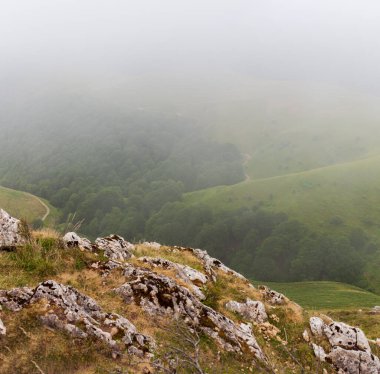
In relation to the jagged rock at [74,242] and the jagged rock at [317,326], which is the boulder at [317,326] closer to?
the jagged rock at [317,326]

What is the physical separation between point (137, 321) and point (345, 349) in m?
11.1

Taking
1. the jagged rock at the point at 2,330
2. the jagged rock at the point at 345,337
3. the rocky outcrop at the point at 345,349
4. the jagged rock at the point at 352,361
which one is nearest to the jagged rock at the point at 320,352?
the rocky outcrop at the point at 345,349

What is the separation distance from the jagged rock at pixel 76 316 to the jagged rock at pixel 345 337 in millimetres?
10989

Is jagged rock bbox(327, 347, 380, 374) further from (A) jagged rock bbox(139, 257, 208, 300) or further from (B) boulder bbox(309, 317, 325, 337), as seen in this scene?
(A) jagged rock bbox(139, 257, 208, 300)

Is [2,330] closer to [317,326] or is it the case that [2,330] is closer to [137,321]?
[137,321]

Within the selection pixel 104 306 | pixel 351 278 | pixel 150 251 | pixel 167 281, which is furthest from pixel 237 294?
pixel 351 278

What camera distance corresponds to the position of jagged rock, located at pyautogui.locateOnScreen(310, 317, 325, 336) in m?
18.6

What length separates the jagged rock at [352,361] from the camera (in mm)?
16359

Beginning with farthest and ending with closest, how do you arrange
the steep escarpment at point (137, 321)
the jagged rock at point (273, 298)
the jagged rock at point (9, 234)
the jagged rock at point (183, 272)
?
the jagged rock at point (273, 298), the jagged rock at point (183, 272), the jagged rock at point (9, 234), the steep escarpment at point (137, 321)

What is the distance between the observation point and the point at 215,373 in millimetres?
11812

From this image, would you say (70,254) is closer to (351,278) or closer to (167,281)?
(167,281)

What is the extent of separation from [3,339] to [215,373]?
280 inches

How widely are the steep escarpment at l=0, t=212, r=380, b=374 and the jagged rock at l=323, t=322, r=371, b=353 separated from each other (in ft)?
0.17

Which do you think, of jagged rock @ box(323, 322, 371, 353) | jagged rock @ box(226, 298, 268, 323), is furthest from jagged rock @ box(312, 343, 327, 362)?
jagged rock @ box(226, 298, 268, 323)
